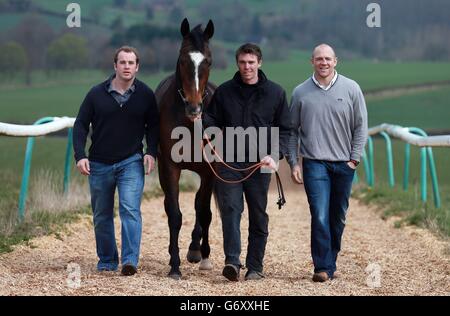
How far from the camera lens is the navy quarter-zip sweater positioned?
26.5ft

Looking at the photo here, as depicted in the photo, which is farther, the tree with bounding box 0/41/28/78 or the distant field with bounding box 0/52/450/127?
the tree with bounding box 0/41/28/78

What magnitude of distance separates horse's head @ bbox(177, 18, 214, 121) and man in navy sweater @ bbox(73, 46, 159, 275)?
44cm

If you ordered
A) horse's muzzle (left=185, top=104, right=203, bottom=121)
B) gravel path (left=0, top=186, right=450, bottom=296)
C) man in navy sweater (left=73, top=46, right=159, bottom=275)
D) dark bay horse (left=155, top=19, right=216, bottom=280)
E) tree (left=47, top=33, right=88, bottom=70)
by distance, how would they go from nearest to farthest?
gravel path (left=0, top=186, right=450, bottom=296), horse's muzzle (left=185, top=104, right=203, bottom=121), dark bay horse (left=155, top=19, right=216, bottom=280), man in navy sweater (left=73, top=46, right=159, bottom=275), tree (left=47, top=33, right=88, bottom=70)

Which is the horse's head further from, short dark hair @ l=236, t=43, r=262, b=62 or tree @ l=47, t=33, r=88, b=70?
tree @ l=47, t=33, r=88, b=70

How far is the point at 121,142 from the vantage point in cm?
809

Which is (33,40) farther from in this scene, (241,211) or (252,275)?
(252,275)

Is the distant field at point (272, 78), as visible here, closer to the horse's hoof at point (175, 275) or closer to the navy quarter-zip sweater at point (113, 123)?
the navy quarter-zip sweater at point (113, 123)

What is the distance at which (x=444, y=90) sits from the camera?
54.4m

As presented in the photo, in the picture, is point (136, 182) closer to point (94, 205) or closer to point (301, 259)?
point (94, 205)

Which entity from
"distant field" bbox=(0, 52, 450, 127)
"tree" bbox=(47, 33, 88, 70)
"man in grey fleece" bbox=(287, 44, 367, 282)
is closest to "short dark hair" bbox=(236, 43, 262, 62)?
"man in grey fleece" bbox=(287, 44, 367, 282)

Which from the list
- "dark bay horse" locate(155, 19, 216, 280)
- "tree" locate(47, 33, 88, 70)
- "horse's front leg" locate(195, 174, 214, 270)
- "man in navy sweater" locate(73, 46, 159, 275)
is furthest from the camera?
"tree" locate(47, 33, 88, 70)

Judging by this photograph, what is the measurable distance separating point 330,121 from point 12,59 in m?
43.0

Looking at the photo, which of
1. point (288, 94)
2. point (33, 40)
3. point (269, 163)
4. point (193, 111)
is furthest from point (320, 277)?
point (33, 40)

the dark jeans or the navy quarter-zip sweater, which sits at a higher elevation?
the navy quarter-zip sweater
